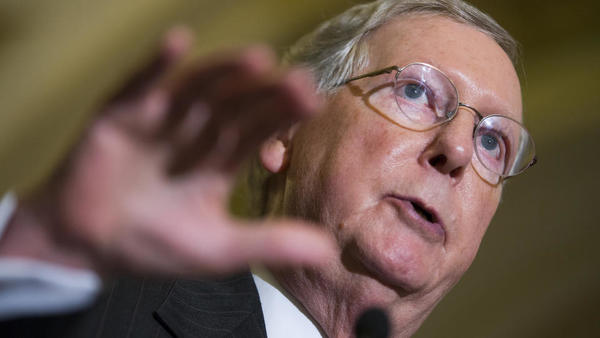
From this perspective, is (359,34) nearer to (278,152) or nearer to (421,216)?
(278,152)

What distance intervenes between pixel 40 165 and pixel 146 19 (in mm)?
1008

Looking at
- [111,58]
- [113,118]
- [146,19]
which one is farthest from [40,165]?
[113,118]

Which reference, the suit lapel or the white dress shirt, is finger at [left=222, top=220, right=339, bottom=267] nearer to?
the suit lapel

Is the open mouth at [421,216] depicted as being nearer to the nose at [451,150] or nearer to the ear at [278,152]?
the nose at [451,150]

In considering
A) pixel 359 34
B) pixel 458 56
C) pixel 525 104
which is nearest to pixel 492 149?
pixel 458 56

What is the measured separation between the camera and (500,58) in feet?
5.92

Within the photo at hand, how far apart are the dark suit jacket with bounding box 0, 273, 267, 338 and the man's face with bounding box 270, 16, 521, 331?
0.18 meters

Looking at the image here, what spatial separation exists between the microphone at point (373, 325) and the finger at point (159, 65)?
62cm

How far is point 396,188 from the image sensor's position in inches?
56.5

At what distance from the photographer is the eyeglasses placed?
5.15 ft

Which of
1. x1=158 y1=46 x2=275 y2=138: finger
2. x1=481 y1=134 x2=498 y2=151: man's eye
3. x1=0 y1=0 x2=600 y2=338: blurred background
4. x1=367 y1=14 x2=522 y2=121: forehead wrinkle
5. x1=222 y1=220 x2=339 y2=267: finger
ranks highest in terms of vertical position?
x1=158 y1=46 x2=275 y2=138: finger

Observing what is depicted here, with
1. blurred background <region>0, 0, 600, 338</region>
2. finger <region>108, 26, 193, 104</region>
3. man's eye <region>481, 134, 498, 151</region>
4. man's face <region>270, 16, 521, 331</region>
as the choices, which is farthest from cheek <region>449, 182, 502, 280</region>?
blurred background <region>0, 0, 600, 338</region>

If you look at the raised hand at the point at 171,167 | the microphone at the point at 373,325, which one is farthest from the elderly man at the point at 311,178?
the microphone at the point at 373,325

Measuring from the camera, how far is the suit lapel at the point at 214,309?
128 cm
